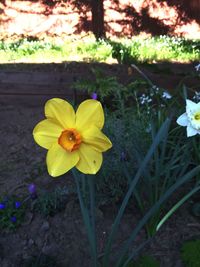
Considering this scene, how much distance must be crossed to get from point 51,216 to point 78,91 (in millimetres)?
2160

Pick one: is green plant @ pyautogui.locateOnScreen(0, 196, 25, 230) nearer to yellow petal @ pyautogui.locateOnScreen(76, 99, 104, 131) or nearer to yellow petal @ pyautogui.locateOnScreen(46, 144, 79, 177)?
yellow petal @ pyautogui.locateOnScreen(46, 144, 79, 177)

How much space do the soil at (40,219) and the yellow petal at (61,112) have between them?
943 mm

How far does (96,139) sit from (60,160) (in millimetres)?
156

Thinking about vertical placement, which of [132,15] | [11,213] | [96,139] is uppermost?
[96,139]

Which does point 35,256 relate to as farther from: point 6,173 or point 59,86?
point 59,86

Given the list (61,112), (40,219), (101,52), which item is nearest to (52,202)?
(40,219)

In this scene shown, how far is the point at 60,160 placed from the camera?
1.45m

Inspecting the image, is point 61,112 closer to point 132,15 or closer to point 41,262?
point 41,262

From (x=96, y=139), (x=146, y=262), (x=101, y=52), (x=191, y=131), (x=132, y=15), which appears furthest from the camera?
(x=132, y=15)

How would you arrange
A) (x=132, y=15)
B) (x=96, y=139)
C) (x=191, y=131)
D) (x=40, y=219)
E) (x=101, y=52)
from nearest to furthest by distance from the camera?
(x=96, y=139)
(x=191, y=131)
(x=40, y=219)
(x=101, y=52)
(x=132, y=15)

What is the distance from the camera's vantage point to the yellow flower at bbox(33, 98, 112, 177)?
4.62ft

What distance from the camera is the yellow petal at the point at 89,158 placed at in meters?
1.42

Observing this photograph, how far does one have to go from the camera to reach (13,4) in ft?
27.0

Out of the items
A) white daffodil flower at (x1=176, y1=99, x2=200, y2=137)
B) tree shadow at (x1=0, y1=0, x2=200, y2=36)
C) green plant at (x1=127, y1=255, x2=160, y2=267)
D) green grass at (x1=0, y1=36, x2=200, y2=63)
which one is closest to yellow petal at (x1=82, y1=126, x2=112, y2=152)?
white daffodil flower at (x1=176, y1=99, x2=200, y2=137)
